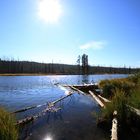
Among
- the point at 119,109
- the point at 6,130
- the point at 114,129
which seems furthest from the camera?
the point at 119,109

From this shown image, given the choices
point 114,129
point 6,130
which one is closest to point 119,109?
point 114,129

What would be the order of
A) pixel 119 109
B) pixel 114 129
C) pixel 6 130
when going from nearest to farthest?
pixel 6 130, pixel 114 129, pixel 119 109

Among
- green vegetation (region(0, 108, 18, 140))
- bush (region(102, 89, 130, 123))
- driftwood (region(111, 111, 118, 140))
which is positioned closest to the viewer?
green vegetation (region(0, 108, 18, 140))

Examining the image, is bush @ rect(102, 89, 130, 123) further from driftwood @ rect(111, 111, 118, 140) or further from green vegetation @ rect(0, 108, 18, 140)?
green vegetation @ rect(0, 108, 18, 140)

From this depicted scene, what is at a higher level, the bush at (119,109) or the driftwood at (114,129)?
the bush at (119,109)

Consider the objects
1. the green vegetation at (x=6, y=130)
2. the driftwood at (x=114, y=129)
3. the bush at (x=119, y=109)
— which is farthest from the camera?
the bush at (x=119, y=109)

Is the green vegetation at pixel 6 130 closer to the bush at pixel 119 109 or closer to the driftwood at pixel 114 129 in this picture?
the driftwood at pixel 114 129

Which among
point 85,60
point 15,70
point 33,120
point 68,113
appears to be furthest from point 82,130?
point 15,70

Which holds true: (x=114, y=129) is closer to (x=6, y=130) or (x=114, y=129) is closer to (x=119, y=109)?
(x=119, y=109)

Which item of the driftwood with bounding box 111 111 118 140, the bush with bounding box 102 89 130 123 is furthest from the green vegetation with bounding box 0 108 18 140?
the bush with bounding box 102 89 130 123

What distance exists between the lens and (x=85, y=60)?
142375mm

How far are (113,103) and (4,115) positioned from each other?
576 centimetres

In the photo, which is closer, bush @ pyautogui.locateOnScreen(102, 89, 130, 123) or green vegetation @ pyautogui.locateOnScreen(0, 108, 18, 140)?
green vegetation @ pyautogui.locateOnScreen(0, 108, 18, 140)

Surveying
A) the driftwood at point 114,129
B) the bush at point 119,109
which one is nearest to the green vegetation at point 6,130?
the driftwood at point 114,129
